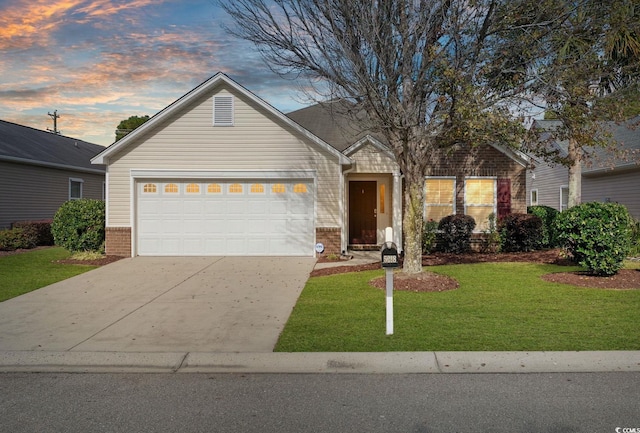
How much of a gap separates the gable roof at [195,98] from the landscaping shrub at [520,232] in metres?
5.58

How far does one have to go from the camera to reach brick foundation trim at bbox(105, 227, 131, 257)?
1539 centimetres

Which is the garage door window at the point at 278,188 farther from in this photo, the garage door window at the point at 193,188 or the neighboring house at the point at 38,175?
the neighboring house at the point at 38,175

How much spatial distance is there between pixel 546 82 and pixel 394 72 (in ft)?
9.33

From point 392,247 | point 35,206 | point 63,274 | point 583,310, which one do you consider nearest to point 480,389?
point 392,247

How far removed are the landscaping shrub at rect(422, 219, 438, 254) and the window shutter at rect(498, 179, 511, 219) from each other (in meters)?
2.34

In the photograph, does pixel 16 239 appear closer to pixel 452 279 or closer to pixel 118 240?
pixel 118 240

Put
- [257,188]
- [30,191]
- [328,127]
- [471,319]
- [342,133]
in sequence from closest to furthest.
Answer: [471,319]
[342,133]
[257,188]
[328,127]
[30,191]

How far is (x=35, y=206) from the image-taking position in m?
21.7

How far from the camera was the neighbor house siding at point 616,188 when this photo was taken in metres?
19.2

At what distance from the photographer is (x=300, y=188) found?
15477 mm

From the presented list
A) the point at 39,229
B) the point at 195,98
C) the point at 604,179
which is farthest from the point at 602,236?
the point at 39,229

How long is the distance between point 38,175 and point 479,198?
59.1ft

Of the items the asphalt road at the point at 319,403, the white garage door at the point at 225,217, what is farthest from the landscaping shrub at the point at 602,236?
the white garage door at the point at 225,217

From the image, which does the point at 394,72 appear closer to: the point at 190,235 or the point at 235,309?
the point at 235,309
